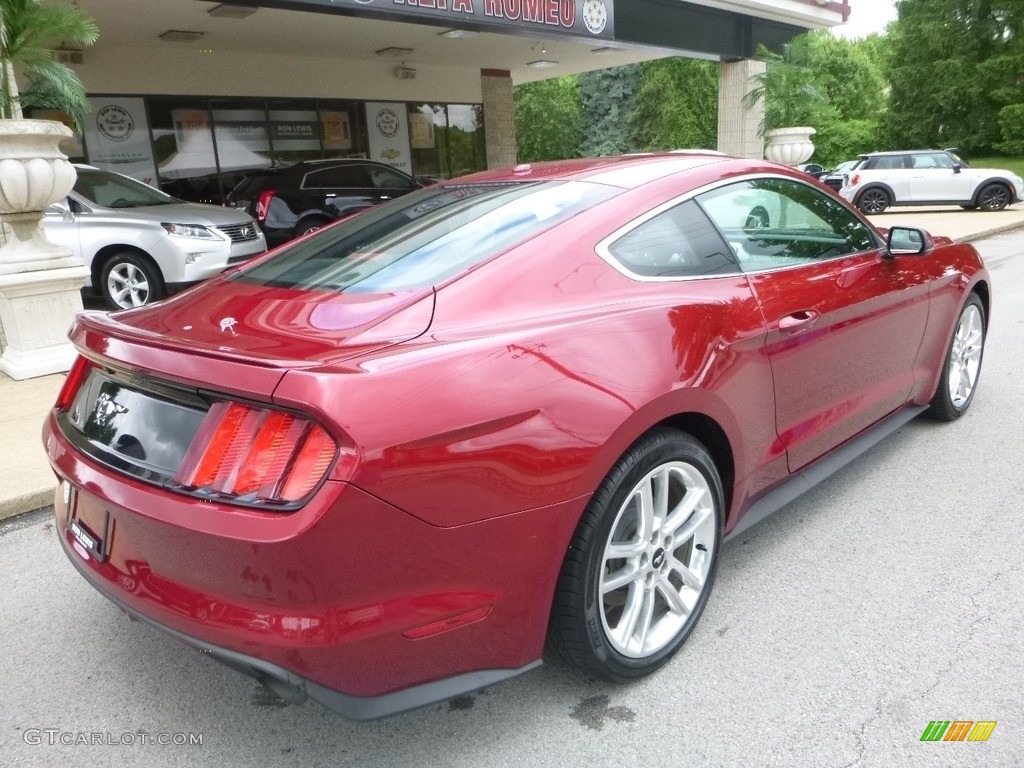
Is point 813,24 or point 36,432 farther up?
point 813,24

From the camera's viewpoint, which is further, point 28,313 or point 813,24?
point 813,24

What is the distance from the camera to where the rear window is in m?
2.36

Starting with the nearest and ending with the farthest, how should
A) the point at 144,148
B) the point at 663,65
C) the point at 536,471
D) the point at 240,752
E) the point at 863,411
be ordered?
the point at 536,471, the point at 240,752, the point at 863,411, the point at 144,148, the point at 663,65

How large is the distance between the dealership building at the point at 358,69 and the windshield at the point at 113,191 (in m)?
2.68

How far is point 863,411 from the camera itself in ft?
11.2

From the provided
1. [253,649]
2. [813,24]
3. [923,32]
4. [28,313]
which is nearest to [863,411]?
[253,649]

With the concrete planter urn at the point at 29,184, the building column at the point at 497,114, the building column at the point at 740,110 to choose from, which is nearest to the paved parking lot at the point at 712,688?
the concrete planter urn at the point at 29,184

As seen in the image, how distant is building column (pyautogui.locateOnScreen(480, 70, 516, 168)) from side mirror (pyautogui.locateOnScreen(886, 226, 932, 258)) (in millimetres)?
15297

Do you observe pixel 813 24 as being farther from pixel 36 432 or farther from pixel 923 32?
pixel 923 32

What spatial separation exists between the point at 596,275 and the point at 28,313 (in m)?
5.56

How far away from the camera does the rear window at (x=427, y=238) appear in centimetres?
236

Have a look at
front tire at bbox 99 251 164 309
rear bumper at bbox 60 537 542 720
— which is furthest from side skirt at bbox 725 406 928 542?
front tire at bbox 99 251 164 309

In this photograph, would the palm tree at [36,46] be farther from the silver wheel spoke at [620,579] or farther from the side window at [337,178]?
the silver wheel spoke at [620,579]

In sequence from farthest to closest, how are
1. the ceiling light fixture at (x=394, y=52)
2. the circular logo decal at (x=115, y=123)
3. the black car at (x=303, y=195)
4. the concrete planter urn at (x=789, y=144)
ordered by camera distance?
the concrete planter urn at (x=789, y=144)
the ceiling light fixture at (x=394, y=52)
the circular logo decal at (x=115, y=123)
the black car at (x=303, y=195)
